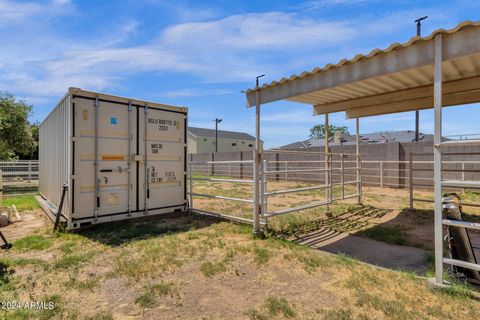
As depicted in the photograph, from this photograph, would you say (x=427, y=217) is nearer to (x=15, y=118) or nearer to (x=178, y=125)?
(x=178, y=125)

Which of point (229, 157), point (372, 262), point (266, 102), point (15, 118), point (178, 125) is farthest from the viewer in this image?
point (229, 157)

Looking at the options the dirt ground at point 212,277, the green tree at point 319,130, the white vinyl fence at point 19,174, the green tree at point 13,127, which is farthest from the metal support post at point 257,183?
the green tree at point 319,130

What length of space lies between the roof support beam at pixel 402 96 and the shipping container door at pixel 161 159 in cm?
349

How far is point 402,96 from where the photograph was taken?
547 centimetres

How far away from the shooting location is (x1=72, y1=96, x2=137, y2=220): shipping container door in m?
5.14

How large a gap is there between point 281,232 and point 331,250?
3.61ft

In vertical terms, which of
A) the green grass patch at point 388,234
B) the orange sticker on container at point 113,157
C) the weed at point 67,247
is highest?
the orange sticker on container at point 113,157

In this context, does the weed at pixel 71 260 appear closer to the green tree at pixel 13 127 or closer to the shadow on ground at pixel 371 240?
the shadow on ground at pixel 371 240

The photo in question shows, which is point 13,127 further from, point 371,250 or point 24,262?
point 371,250

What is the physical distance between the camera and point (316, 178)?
48.5ft

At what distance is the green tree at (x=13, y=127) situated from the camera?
44.8 feet

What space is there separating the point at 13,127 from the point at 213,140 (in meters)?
29.4

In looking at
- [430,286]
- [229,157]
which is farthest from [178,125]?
[229,157]

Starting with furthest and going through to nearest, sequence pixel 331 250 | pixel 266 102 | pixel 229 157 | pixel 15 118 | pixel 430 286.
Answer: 1. pixel 229 157
2. pixel 15 118
3. pixel 266 102
4. pixel 331 250
5. pixel 430 286
